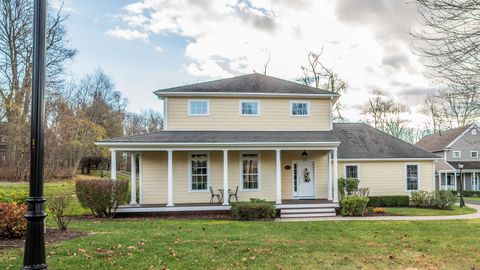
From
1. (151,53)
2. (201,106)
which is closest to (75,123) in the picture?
(151,53)

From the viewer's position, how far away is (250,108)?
1709 centimetres

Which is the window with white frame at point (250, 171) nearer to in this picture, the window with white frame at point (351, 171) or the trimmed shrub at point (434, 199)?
the window with white frame at point (351, 171)

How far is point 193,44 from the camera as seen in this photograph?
19.3 meters

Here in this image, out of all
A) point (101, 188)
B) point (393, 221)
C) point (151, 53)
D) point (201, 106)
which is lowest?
point (393, 221)

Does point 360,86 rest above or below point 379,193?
above

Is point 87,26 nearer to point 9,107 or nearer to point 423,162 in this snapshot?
point 9,107

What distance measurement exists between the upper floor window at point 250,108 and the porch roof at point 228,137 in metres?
1.01

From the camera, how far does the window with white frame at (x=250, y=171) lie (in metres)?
16.5

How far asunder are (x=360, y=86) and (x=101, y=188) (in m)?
28.9

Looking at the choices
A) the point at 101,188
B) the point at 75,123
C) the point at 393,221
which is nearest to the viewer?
the point at 393,221

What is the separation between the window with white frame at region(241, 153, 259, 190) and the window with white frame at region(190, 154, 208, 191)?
179 centimetres

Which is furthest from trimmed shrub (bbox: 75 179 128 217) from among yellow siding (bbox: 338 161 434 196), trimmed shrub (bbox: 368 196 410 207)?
trimmed shrub (bbox: 368 196 410 207)

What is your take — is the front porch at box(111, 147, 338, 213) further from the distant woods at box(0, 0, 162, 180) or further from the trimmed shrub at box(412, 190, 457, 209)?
the distant woods at box(0, 0, 162, 180)

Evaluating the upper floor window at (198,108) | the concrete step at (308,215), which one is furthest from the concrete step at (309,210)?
the upper floor window at (198,108)
